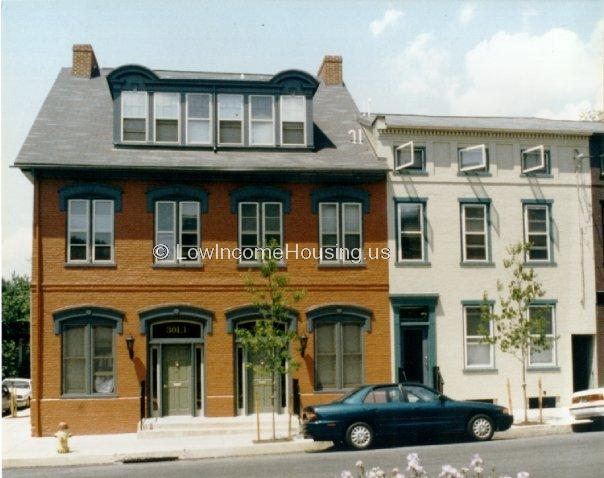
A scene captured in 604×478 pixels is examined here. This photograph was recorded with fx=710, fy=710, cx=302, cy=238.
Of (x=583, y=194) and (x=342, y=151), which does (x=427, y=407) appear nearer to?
(x=342, y=151)

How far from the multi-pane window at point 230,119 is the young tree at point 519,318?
914 cm

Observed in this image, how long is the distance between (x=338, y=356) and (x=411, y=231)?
182 inches

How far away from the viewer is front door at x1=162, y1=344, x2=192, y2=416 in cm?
2123

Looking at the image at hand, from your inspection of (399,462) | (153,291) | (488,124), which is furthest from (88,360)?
(488,124)

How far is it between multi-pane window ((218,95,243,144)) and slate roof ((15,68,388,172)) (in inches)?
17.8

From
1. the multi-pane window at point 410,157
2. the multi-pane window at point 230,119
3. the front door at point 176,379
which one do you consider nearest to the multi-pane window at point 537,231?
the multi-pane window at point 410,157

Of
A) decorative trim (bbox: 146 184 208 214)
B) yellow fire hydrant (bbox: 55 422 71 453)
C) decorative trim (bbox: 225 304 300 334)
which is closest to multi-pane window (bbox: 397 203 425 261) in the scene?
decorative trim (bbox: 225 304 300 334)

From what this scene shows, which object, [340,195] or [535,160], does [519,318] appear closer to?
[535,160]

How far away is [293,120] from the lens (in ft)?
74.4

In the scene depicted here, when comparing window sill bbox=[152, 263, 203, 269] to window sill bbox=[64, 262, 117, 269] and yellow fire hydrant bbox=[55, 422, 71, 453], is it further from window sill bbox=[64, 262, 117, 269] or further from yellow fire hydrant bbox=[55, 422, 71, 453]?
yellow fire hydrant bbox=[55, 422, 71, 453]

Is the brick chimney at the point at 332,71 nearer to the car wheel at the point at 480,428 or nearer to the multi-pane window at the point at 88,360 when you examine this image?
the multi-pane window at the point at 88,360

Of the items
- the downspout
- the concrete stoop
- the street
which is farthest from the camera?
the downspout

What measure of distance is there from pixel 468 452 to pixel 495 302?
8.31 m

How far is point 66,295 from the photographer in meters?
20.9
